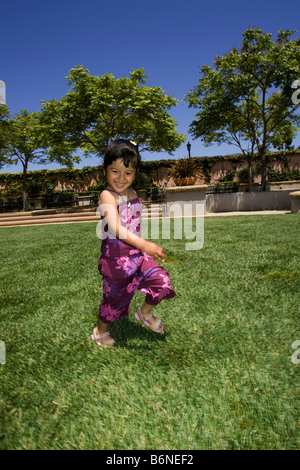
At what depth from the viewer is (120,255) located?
193 centimetres

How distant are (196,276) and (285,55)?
15269 mm

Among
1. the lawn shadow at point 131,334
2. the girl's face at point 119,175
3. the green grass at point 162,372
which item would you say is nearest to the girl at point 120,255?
the girl's face at point 119,175

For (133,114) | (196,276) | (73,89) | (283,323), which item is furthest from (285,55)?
(283,323)

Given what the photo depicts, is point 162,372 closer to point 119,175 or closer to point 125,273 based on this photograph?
point 125,273

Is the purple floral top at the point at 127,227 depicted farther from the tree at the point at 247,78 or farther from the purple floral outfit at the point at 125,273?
the tree at the point at 247,78

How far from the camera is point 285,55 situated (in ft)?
46.3

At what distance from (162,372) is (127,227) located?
36.6 inches

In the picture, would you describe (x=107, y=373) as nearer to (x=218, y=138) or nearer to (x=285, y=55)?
(x=285, y=55)

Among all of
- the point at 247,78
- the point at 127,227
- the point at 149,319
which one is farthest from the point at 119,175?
the point at 247,78

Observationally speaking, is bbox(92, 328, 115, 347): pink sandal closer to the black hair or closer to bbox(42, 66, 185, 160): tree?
the black hair

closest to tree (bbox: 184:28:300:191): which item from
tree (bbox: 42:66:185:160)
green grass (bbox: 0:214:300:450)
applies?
tree (bbox: 42:66:185:160)

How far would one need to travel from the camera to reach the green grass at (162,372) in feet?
4.03

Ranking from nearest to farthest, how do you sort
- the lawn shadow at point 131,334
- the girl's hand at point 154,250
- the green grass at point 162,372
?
the green grass at point 162,372, the girl's hand at point 154,250, the lawn shadow at point 131,334

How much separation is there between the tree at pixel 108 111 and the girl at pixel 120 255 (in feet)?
50.1
